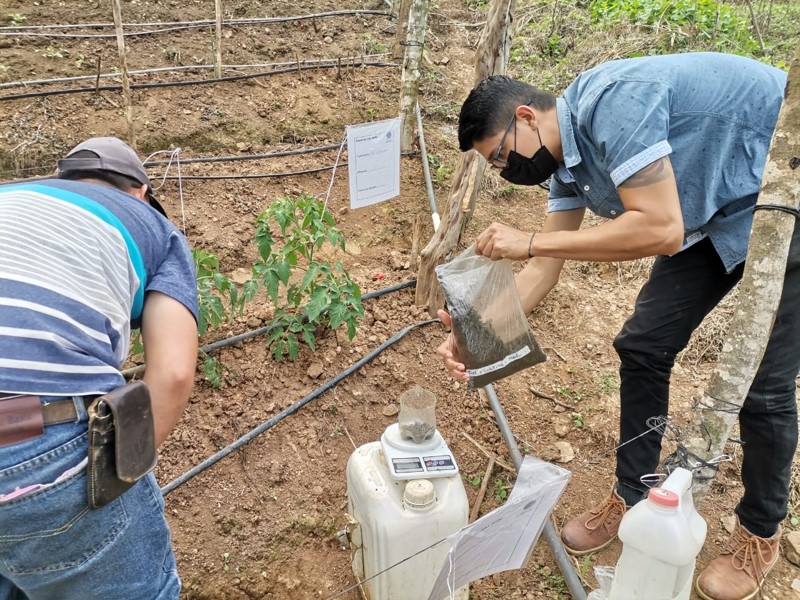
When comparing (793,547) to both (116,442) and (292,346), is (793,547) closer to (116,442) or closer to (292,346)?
(292,346)

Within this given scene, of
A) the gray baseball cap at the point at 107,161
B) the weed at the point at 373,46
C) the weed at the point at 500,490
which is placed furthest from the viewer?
the weed at the point at 373,46

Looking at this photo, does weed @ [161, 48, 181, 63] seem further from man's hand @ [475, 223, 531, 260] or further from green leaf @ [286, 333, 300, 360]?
man's hand @ [475, 223, 531, 260]

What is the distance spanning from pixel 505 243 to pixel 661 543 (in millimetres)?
915

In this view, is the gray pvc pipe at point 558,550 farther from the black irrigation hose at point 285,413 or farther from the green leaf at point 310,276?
the green leaf at point 310,276

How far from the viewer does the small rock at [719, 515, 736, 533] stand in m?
2.42

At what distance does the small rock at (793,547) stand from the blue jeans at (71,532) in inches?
86.5

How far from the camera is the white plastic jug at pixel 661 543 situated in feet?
3.57

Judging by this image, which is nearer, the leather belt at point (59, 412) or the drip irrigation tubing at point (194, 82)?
the leather belt at point (59, 412)

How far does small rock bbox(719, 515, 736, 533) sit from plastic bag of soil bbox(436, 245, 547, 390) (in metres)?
1.22

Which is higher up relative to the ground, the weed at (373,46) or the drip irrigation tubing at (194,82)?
the weed at (373,46)

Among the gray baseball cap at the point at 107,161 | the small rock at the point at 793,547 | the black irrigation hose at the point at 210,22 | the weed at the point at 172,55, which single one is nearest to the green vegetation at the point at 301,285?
the gray baseball cap at the point at 107,161

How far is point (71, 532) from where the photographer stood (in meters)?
1.22

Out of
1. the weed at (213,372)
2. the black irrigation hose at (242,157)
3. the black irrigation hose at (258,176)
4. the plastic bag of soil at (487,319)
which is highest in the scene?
the plastic bag of soil at (487,319)

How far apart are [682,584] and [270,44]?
20.8 feet
